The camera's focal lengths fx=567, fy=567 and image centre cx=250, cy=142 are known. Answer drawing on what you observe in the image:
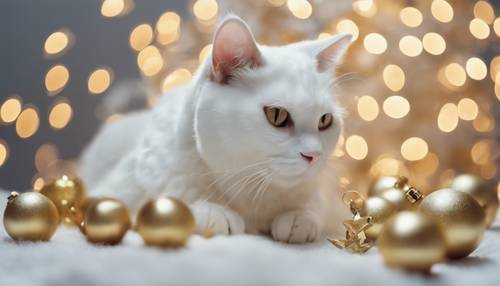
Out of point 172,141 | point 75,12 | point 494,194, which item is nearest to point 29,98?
point 75,12

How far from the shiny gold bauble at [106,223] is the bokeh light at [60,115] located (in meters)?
0.98

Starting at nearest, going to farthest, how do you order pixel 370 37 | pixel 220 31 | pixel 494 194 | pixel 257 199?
pixel 220 31 → pixel 257 199 → pixel 494 194 → pixel 370 37

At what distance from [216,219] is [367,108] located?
701 millimetres

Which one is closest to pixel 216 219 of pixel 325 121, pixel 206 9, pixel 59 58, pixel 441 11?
pixel 325 121

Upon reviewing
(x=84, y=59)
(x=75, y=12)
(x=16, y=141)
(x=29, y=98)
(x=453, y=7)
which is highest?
(x=453, y=7)

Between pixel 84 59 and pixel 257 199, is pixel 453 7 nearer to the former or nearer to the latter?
pixel 257 199

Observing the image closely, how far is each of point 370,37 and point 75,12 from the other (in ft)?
3.31

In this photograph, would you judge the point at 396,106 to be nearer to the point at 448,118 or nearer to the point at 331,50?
the point at 448,118

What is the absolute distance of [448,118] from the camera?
1.52m

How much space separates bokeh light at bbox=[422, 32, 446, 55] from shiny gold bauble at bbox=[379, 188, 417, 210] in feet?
1.91

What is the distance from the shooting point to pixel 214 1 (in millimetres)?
1572

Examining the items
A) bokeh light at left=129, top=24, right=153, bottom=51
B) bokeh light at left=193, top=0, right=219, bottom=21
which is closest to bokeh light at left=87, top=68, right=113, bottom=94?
bokeh light at left=129, top=24, right=153, bottom=51

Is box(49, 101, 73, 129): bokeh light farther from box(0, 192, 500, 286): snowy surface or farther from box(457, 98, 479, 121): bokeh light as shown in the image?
box(457, 98, 479, 121): bokeh light

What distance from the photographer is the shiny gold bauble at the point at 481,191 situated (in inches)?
43.9
